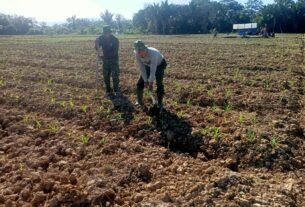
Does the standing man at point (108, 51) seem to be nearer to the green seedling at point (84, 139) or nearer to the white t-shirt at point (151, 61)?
the white t-shirt at point (151, 61)

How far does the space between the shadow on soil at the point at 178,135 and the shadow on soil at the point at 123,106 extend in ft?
1.73

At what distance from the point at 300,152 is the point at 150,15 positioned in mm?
64844

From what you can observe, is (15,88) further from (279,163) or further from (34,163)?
(279,163)

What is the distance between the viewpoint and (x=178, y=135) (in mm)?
6242

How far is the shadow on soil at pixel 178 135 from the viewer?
19.5 feet

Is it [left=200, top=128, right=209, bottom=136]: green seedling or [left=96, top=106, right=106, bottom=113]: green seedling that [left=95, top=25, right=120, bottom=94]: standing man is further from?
[left=200, top=128, right=209, bottom=136]: green seedling

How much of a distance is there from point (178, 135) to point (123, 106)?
1.90m

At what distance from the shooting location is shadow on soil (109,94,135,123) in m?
7.13

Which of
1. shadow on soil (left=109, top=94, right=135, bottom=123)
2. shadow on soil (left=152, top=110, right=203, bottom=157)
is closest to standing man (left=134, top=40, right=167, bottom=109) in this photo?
shadow on soil (left=109, top=94, right=135, bottom=123)

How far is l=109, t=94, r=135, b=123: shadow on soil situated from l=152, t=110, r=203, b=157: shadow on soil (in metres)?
0.53

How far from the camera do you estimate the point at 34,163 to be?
17.0 feet

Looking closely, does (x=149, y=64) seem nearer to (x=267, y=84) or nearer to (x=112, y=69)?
(x=112, y=69)

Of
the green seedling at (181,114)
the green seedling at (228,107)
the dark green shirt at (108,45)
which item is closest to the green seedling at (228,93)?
the green seedling at (228,107)

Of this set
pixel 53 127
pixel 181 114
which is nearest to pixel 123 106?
pixel 181 114
